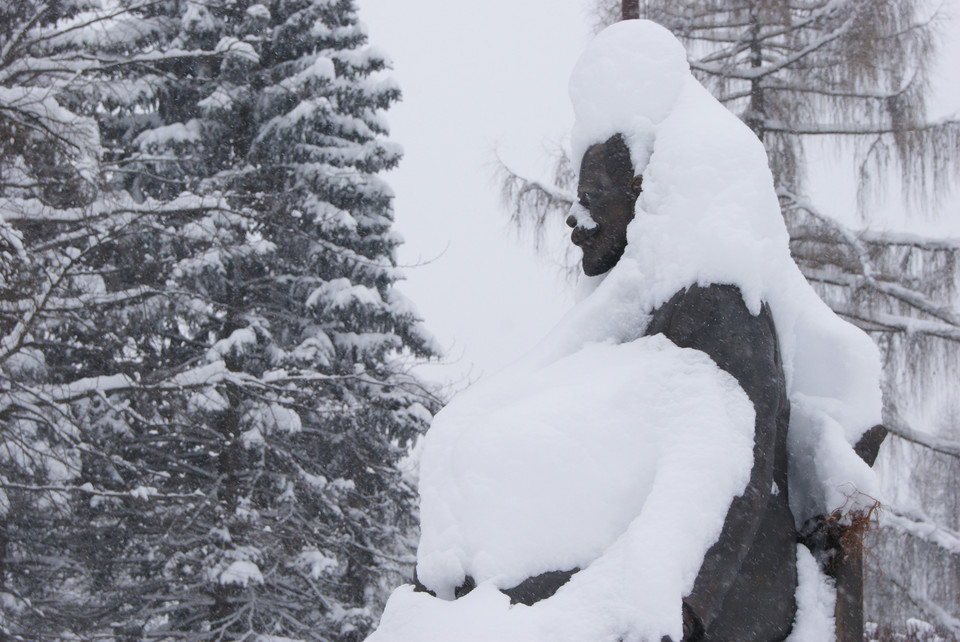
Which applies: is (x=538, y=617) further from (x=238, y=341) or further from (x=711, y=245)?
(x=238, y=341)

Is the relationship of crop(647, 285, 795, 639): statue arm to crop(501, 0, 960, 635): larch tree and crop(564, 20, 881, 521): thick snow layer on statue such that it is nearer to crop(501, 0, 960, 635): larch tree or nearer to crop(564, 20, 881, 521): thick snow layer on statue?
crop(564, 20, 881, 521): thick snow layer on statue

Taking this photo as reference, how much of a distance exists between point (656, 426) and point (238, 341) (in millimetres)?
8434

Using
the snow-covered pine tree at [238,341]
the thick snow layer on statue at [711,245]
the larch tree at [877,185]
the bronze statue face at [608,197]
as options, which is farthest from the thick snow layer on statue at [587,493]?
the larch tree at [877,185]

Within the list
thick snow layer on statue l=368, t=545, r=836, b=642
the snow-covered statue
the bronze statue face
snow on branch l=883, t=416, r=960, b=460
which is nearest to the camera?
thick snow layer on statue l=368, t=545, r=836, b=642

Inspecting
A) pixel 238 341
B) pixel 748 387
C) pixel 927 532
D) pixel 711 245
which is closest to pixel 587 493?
pixel 748 387

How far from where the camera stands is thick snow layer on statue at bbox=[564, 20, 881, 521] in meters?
2.72

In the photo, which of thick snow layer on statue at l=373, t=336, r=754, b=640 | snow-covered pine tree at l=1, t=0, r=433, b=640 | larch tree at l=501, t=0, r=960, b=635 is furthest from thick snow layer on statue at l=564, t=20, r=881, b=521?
larch tree at l=501, t=0, r=960, b=635

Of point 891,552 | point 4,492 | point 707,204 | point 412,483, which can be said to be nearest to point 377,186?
point 412,483

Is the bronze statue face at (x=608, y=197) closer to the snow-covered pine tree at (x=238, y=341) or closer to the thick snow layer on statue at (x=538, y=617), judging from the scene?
the thick snow layer on statue at (x=538, y=617)

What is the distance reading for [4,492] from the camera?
24.4 ft

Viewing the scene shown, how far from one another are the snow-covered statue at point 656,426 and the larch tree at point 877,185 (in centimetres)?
769

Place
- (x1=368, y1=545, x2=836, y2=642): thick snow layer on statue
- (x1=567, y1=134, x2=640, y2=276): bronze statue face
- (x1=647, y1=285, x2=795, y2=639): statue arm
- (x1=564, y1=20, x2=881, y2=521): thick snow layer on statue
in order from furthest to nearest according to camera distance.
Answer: (x1=567, y1=134, x2=640, y2=276): bronze statue face
(x1=564, y1=20, x2=881, y2=521): thick snow layer on statue
(x1=647, y1=285, x2=795, y2=639): statue arm
(x1=368, y1=545, x2=836, y2=642): thick snow layer on statue

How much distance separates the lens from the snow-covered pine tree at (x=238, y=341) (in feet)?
31.1

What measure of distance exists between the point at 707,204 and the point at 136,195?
1056cm
